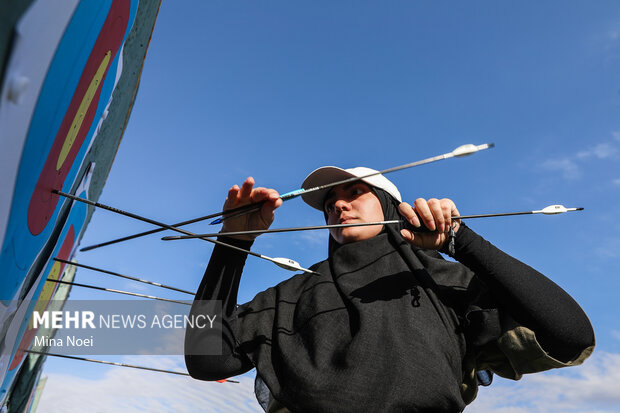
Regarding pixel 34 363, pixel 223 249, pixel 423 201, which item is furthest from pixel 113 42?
pixel 34 363

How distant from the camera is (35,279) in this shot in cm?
254

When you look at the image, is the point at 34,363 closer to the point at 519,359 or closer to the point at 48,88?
the point at 48,88

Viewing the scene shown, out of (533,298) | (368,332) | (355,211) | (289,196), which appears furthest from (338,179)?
(533,298)

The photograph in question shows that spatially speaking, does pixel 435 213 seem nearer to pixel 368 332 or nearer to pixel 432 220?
A: pixel 432 220

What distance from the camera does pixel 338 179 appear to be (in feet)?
7.77

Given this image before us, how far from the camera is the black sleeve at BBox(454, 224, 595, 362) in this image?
59.5 inches

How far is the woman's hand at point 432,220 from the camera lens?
158 centimetres

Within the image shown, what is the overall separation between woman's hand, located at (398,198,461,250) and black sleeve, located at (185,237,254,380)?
700 mm

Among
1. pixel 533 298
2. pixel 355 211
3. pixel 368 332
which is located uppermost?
pixel 355 211

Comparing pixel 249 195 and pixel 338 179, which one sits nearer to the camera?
pixel 249 195

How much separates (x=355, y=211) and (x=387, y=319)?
58 centimetres

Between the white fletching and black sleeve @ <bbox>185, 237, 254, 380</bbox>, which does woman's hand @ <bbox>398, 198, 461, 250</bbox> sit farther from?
black sleeve @ <bbox>185, 237, 254, 380</bbox>

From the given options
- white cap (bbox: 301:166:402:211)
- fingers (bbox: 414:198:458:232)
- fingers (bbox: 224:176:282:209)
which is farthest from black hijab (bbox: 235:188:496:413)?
fingers (bbox: 224:176:282:209)

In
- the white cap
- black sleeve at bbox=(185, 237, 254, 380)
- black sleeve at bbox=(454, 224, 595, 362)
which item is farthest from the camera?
the white cap
